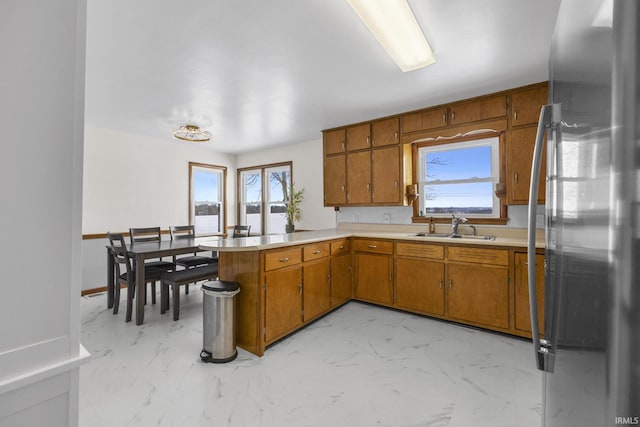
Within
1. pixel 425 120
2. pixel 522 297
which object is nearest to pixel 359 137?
A: pixel 425 120

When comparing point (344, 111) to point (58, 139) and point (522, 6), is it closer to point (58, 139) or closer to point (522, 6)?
point (522, 6)

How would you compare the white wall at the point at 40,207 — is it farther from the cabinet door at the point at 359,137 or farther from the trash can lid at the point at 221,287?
the cabinet door at the point at 359,137

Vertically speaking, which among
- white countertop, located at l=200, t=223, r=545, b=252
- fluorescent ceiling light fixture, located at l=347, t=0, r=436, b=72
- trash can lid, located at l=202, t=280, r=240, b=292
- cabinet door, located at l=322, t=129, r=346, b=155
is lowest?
trash can lid, located at l=202, t=280, r=240, b=292

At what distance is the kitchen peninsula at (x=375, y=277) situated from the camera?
2480mm

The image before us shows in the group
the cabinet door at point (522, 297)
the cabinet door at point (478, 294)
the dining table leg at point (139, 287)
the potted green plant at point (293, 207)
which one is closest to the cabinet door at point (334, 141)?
the potted green plant at point (293, 207)

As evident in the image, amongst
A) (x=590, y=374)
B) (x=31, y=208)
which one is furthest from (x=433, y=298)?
(x=31, y=208)

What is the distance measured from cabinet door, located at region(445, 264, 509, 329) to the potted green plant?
2740mm

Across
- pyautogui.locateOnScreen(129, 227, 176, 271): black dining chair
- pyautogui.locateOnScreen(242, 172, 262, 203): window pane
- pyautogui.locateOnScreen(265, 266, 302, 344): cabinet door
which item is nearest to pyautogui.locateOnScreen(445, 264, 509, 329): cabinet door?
pyautogui.locateOnScreen(265, 266, 302, 344): cabinet door

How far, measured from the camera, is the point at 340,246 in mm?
3541

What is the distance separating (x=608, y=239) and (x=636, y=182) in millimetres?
105

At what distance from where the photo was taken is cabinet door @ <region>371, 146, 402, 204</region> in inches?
147

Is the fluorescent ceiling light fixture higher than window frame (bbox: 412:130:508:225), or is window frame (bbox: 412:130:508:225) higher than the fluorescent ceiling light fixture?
the fluorescent ceiling light fixture

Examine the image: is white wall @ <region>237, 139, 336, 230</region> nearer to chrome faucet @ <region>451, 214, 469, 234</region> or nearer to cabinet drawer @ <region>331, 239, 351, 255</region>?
cabinet drawer @ <region>331, 239, 351, 255</region>

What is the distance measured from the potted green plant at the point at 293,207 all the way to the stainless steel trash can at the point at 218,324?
2.58 metres
